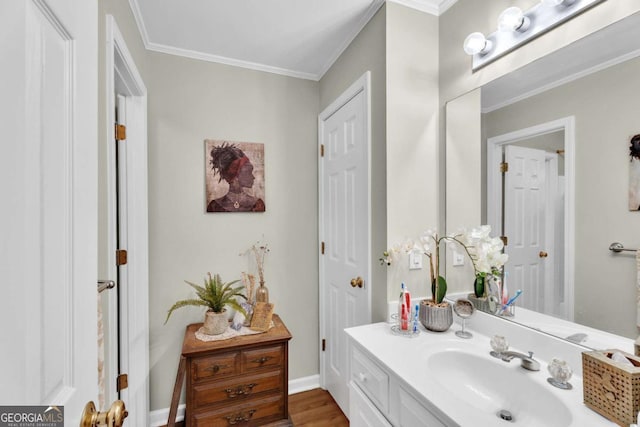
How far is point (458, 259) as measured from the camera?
4.96 feet

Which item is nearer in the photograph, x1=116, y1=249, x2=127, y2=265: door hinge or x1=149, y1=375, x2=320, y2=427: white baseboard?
x1=116, y1=249, x2=127, y2=265: door hinge

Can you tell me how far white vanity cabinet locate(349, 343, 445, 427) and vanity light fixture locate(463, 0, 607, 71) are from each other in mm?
1412

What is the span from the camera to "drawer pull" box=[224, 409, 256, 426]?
1715 mm

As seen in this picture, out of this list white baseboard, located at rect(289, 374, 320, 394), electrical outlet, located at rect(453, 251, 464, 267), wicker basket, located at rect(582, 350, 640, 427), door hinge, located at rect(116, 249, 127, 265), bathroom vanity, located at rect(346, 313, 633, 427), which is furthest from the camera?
white baseboard, located at rect(289, 374, 320, 394)

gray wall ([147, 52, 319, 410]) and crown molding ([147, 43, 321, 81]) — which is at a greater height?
crown molding ([147, 43, 321, 81])

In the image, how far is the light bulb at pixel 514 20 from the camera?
116cm

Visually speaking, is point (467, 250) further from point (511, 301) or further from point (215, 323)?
point (215, 323)

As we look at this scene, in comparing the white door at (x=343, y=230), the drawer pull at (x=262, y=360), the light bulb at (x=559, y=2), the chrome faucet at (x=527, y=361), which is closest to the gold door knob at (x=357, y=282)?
the white door at (x=343, y=230)

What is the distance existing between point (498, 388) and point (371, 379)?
1.50ft

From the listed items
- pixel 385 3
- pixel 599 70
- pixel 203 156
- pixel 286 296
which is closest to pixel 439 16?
pixel 385 3

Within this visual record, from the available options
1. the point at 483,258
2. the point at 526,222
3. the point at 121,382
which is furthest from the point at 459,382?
the point at 121,382

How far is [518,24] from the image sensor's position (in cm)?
117

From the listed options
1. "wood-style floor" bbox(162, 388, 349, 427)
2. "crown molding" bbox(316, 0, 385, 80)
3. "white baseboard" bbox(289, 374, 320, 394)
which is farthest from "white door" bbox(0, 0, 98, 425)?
"white baseboard" bbox(289, 374, 320, 394)

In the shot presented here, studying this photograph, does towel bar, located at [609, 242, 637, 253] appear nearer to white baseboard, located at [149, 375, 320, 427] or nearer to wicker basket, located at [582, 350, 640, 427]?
wicker basket, located at [582, 350, 640, 427]
